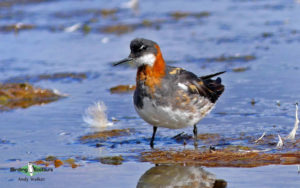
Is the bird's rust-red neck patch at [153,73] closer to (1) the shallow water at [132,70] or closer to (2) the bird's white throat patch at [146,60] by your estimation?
(2) the bird's white throat patch at [146,60]

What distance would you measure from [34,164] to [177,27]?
997 centimetres

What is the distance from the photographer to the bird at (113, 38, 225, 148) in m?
7.51

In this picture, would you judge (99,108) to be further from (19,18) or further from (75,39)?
(19,18)

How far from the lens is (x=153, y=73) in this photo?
774 centimetres

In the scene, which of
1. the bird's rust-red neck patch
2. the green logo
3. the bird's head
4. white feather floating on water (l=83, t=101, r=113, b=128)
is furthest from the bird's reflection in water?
white feather floating on water (l=83, t=101, r=113, b=128)

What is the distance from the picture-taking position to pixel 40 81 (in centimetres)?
1188

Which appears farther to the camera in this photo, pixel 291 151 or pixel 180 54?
pixel 180 54

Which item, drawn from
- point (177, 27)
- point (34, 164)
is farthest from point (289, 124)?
point (177, 27)

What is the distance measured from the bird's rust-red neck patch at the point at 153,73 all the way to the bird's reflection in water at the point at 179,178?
1272mm

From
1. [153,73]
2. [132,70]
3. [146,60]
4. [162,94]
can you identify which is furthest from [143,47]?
[132,70]

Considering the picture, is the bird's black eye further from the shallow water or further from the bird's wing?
the shallow water

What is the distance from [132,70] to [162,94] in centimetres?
499

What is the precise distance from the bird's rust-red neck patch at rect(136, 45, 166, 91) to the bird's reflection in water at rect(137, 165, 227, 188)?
50.1 inches

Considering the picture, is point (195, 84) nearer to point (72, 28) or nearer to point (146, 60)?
point (146, 60)
